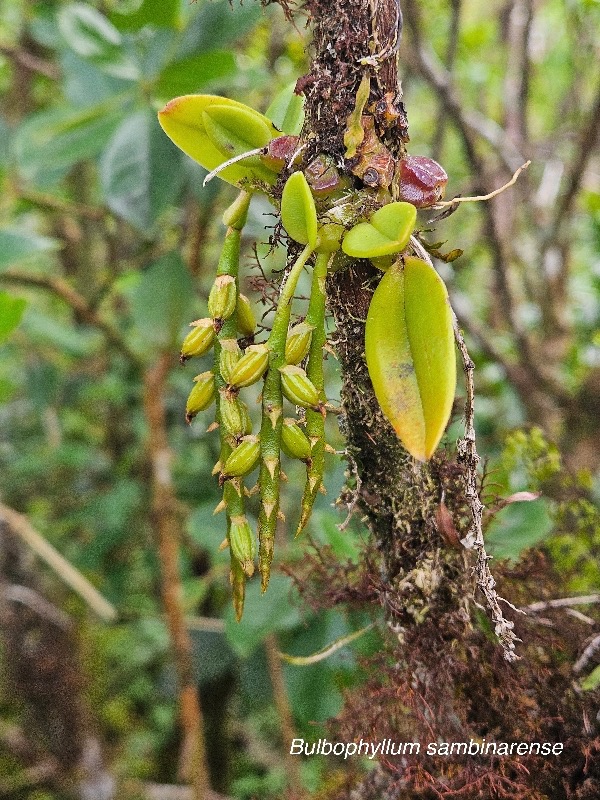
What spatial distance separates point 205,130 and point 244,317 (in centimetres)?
13

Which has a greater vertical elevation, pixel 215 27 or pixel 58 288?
pixel 215 27

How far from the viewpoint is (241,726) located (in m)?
1.80

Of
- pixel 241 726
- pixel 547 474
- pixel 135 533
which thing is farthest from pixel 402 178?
pixel 241 726

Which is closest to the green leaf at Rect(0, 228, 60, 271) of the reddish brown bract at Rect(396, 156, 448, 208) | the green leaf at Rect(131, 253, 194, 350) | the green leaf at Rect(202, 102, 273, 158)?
the green leaf at Rect(131, 253, 194, 350)

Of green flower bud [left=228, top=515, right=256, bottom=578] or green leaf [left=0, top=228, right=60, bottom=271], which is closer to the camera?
green flower bud [left=228, top=515, right=256, bottom=578]

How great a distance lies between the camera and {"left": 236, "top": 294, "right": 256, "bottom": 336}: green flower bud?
0.43 metres

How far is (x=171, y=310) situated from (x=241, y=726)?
1.26 metres

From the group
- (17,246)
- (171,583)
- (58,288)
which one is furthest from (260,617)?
(58,288)

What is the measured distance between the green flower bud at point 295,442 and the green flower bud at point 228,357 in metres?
0.05

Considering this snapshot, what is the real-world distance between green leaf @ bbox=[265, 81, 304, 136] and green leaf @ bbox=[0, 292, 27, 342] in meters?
0.37

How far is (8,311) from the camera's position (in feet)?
2.36

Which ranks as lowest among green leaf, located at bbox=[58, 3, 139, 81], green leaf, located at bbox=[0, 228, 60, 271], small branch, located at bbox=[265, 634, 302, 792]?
small branch, located at bbox=[265, 634, 302, 792]

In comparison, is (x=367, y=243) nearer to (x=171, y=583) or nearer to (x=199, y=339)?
(x=199, y=339)

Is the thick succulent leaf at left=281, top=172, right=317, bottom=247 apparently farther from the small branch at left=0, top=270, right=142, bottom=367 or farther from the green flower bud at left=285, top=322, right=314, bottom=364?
the small branch at left=0, top=270, right=142, bottom=367
